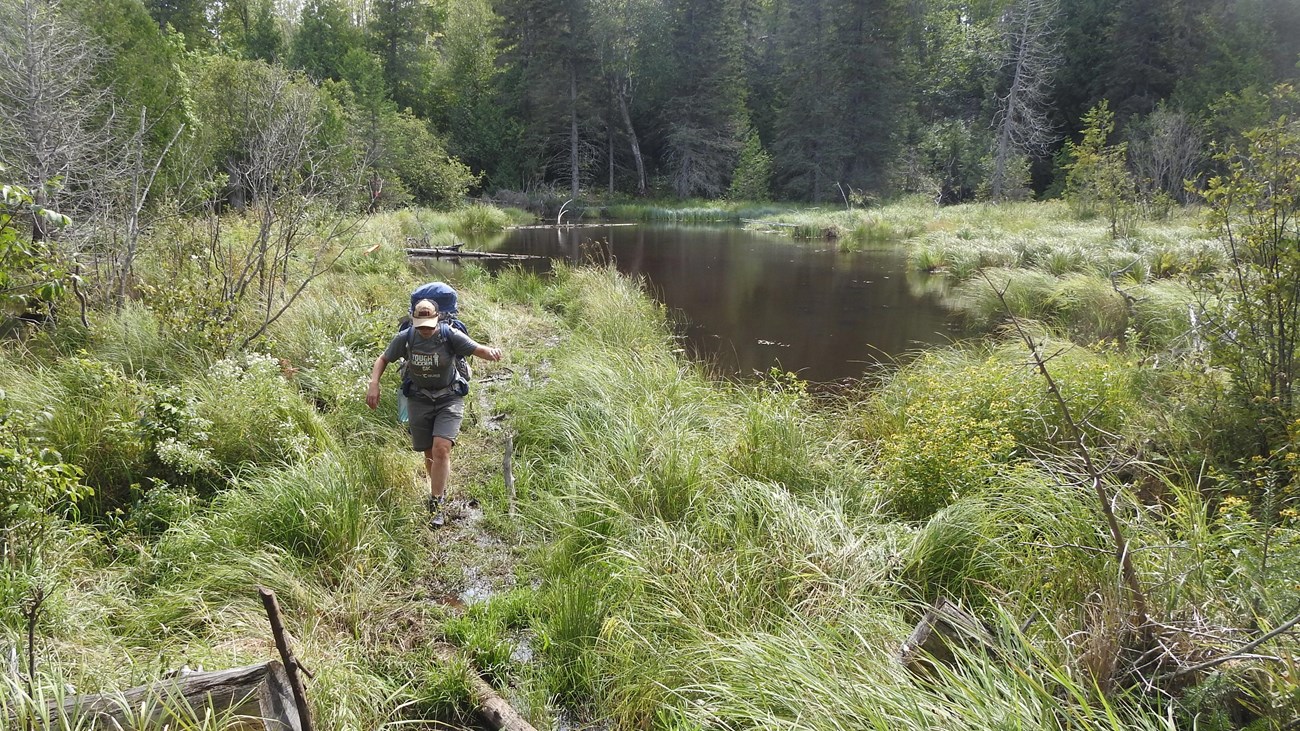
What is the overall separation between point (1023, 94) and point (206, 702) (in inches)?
1668

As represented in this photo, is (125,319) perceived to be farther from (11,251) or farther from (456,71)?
(456,71)

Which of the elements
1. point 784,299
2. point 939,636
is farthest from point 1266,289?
point 784,299

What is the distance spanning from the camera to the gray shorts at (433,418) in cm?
438

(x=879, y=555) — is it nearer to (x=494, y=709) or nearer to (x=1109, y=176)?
(x=494, y=709)

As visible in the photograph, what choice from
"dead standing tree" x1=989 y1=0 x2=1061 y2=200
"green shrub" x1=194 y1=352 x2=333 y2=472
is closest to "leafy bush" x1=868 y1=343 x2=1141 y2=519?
"green shrub" x1=194 y1=352 x2=333 y2=472

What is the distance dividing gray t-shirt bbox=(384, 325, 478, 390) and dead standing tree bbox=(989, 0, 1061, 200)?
104 feet

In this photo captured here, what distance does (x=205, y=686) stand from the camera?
1898 millimetres

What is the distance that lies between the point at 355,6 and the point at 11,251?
6338 centimetres

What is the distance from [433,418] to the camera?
14.7 ft

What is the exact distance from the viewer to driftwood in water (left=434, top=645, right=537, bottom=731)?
2.69 m

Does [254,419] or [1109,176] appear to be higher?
[1109,176]

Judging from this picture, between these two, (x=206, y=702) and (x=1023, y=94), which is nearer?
(x=206, y=702)

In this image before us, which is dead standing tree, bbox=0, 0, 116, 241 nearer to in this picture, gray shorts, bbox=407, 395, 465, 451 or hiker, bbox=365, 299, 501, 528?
hiker, bbox=365, 299, 501, 528

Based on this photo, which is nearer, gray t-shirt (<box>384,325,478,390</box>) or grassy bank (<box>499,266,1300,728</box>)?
grassy bank (<box>499,266,1300,728</box>)
